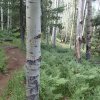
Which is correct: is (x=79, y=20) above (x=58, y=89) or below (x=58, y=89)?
above

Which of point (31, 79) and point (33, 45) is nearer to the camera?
point (33, 45)

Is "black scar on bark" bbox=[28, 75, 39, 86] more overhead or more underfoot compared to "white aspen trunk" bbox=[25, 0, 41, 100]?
more underfoot

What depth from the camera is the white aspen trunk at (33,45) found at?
4.35m

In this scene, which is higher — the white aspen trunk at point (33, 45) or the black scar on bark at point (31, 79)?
the white aspen trunk at point (33, 45)

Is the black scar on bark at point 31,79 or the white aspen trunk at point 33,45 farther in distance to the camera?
the black scar on bark at point 31,79

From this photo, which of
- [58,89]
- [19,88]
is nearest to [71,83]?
[58,89]

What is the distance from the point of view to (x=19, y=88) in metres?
6.53

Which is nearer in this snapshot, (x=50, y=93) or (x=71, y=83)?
(x=50, y=93)

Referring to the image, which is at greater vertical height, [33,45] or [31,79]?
[33,45]

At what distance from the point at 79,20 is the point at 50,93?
22.5 feet

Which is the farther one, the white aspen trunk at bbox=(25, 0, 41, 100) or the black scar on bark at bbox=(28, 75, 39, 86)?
the black scar on bark at bbox=(28, 75, 39, 86)

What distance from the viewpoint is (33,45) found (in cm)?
459

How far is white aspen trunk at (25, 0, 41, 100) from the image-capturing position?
14.3 feet

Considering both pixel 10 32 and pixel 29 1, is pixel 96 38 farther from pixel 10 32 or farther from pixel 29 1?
pixel 29 1
